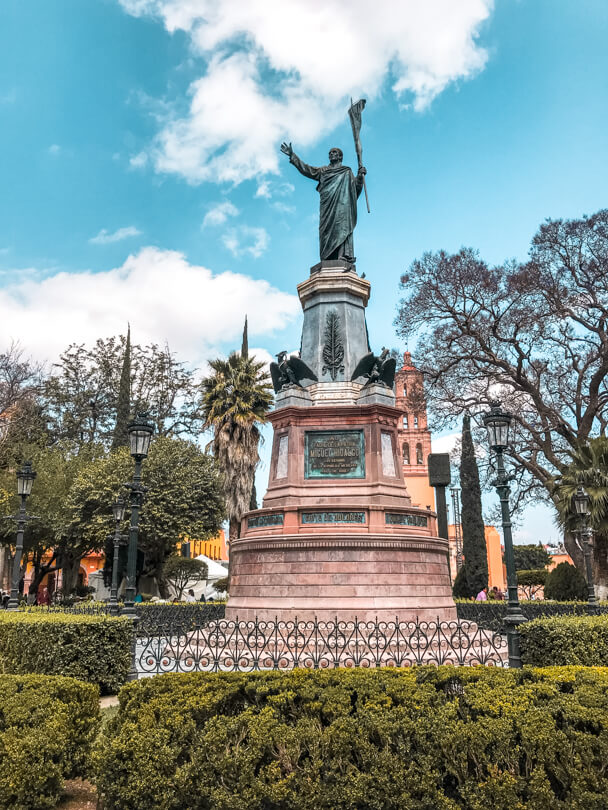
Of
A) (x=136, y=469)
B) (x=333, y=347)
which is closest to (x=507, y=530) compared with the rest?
(x=136, y=469)

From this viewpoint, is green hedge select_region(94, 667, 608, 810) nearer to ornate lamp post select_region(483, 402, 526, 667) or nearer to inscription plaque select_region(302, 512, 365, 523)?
ornate lamp post select_region(483, 402, 526, 667)

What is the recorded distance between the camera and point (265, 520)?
14125mm

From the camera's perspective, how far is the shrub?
2259cm

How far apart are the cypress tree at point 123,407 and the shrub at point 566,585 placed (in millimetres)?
23525

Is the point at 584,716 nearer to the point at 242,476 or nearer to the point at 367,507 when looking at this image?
the point at 367,507

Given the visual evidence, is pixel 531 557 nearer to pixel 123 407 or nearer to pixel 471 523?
pixel 471 523

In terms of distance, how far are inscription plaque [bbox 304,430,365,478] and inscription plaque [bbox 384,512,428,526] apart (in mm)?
1307

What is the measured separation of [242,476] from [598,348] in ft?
57.9

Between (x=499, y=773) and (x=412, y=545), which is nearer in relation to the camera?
(x=499, y=773)

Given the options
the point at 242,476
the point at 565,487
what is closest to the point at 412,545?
the point at 565,487

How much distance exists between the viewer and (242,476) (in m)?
31.8

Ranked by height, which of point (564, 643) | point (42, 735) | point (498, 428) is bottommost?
point (42, 735)

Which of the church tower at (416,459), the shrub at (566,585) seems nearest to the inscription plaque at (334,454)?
the shrub at (566,585)

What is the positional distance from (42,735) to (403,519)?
31.4 ft
